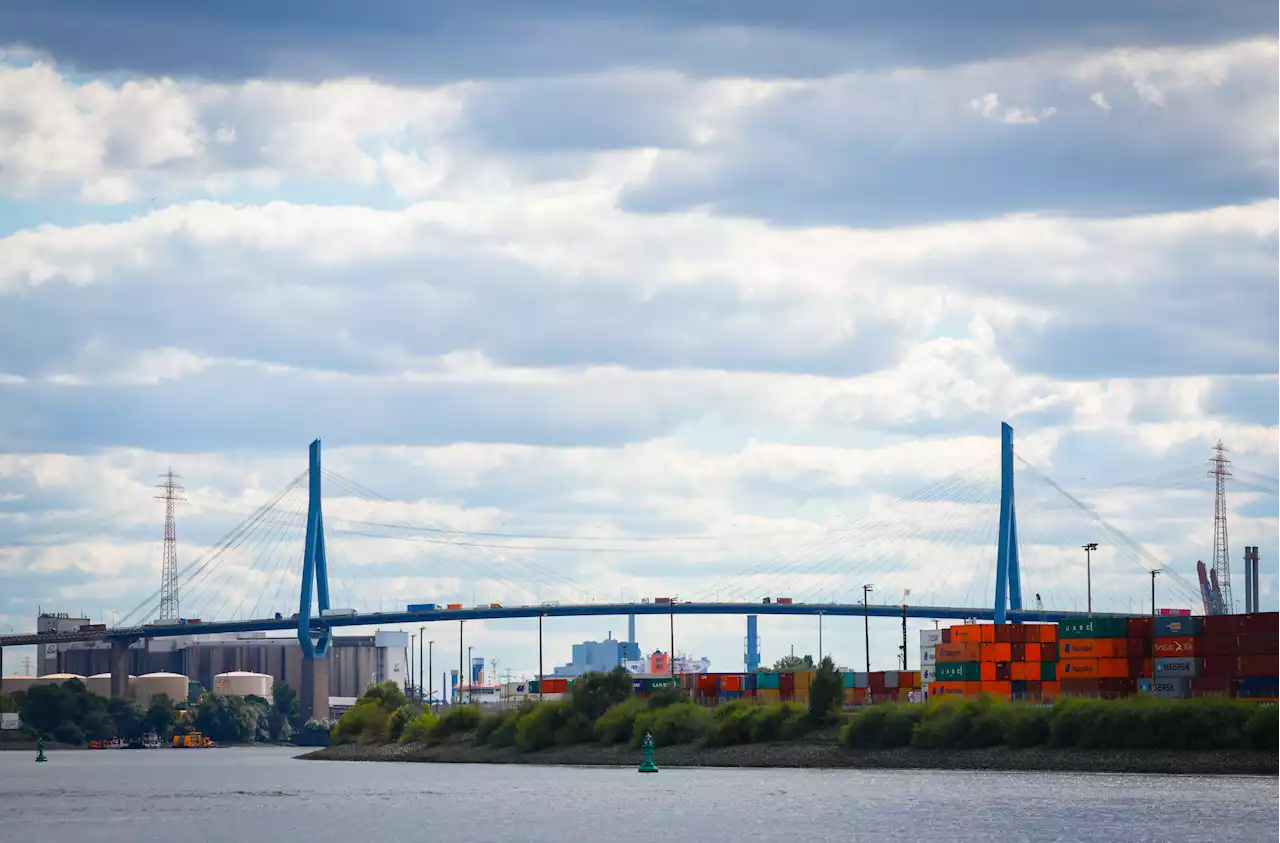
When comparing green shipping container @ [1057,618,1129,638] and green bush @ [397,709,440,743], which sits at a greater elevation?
green shipping container @ [1057,618,1129,638]

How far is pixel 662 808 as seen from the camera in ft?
285

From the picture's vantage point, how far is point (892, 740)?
115 m

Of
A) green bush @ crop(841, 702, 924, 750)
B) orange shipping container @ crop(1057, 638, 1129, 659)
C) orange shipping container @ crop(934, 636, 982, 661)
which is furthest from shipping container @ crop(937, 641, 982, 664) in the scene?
green bush @ crop(841, 702, 924, 750)

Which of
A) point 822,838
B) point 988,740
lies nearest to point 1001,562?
point 988,740

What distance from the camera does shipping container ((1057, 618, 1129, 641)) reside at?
4882 inches

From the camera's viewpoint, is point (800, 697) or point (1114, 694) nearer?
point (1114, 694)

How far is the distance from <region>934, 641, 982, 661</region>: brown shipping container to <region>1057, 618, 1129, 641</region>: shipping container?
23.1 feet

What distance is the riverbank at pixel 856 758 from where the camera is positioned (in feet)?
327

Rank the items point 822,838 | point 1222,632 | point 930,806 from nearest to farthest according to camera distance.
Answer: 1. point 822,838
2. point 930,806
3. point 1222,632

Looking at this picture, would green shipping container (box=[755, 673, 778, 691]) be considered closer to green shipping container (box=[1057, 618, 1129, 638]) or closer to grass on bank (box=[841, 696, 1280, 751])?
green shipping container (box=[1057, 618, 1129, 638])

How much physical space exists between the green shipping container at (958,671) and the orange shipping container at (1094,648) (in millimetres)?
7267

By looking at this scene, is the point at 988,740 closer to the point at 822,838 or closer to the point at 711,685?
the point at 822,838

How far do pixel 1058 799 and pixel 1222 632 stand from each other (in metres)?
35.5

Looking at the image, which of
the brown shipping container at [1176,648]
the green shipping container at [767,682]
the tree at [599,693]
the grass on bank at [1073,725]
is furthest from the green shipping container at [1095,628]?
the green shipping container at [767,682]
